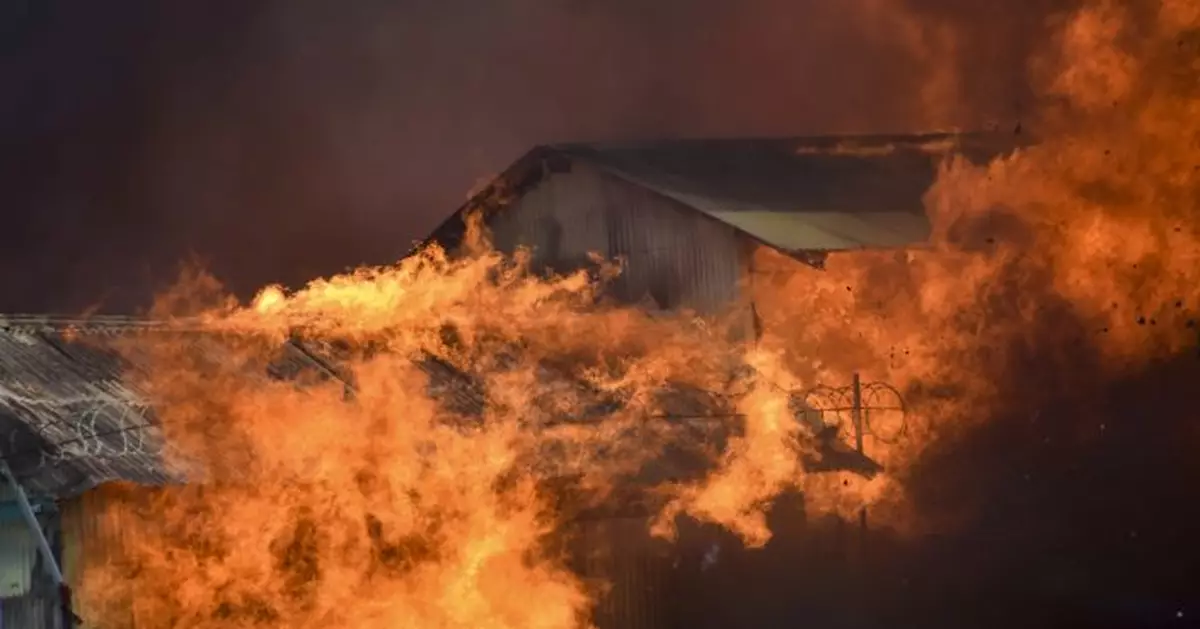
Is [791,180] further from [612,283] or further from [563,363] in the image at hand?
[563,363]

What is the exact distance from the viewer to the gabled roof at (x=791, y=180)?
62.3 feet

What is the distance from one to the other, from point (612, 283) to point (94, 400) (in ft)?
30.9

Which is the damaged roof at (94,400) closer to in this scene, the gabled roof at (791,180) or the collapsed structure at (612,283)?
the collapsed structure at (612,283)

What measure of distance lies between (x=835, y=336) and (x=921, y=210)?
3158 millimetres

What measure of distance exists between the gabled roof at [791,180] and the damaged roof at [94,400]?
407cm

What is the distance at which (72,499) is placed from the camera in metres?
11.5

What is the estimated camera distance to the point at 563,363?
55.2 feet


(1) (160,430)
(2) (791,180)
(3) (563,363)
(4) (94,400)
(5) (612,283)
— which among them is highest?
(2) (791,180)

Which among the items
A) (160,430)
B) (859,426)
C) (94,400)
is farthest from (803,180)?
(94,400)

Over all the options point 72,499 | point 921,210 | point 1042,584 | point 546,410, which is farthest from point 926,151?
point 72,499

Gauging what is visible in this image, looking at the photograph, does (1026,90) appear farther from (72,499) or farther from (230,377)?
(72,499)

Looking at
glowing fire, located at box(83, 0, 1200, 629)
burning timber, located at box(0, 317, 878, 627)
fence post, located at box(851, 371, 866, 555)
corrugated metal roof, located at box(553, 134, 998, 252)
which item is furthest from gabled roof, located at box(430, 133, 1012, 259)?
burning timber, located at box(0, 317, 878, 627)

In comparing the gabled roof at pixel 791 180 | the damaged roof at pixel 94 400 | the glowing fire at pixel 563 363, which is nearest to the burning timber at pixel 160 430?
the damaged roof at pixel 94 400

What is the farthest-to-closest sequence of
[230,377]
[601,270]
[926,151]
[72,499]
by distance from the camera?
1. [926,151]
2. [601,270]
3. [230,377]
4. [72,499]
